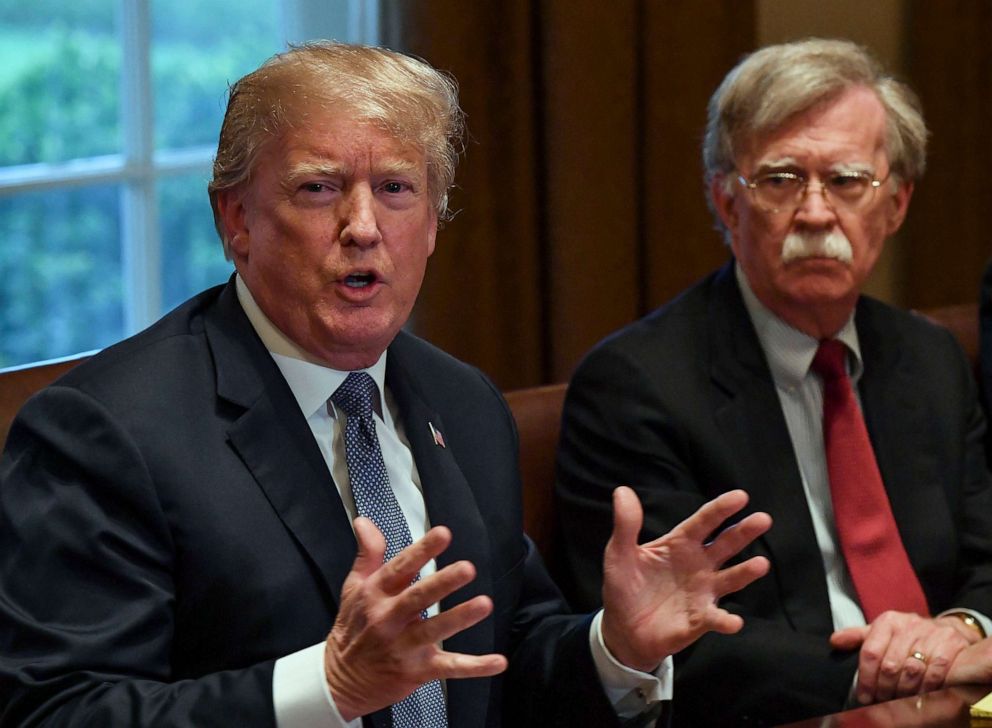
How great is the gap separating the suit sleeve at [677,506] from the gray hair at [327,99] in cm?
64

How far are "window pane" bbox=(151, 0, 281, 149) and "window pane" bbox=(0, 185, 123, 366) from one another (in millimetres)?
210

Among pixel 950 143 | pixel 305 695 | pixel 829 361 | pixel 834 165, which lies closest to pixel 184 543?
pixel 305 695

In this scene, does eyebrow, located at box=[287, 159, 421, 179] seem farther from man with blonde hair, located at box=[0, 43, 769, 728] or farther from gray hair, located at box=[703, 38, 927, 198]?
gray hair, located at box=[703, 38, 927, 198]

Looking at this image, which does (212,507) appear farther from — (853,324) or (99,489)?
(853,324)

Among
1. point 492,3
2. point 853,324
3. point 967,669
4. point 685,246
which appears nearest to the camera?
point 967,669

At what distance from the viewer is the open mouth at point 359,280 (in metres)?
1.84

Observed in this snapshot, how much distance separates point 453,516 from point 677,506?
0.52 m

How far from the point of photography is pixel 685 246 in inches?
138

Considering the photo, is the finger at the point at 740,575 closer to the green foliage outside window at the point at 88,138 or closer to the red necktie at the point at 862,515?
the red necktie at the point at 862,515

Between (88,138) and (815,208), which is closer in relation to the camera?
(815,208)

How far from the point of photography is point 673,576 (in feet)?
5.86

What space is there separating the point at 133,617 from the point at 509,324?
68.1 inches

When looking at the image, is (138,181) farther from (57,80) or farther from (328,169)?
(328,169)

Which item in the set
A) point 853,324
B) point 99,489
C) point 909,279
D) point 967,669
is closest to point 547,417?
point 853,324
